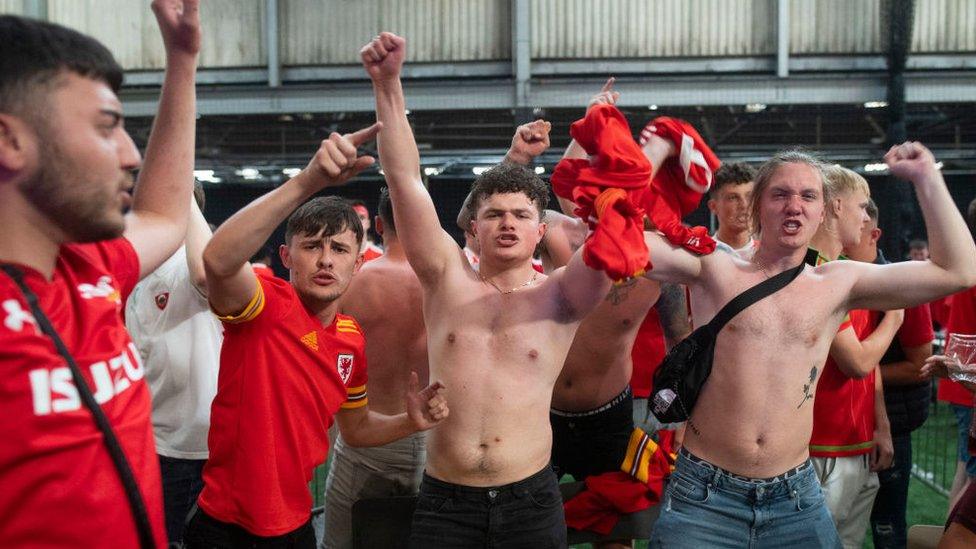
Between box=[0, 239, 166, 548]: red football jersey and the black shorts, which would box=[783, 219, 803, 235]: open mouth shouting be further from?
box=[0, 239, 166, 548]: red football jersey

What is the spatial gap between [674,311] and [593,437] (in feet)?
2.94

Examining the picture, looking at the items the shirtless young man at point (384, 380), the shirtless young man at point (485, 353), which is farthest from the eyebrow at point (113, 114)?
the shirtless young man at point (384, 380)

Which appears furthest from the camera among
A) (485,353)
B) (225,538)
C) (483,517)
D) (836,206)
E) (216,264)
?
(836,206)

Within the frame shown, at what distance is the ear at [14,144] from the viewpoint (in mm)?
1315

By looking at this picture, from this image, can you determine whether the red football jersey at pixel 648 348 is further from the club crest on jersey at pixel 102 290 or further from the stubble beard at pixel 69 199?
the stubble beard at pixel 69 199

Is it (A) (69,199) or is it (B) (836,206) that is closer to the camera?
(A) (69,199)

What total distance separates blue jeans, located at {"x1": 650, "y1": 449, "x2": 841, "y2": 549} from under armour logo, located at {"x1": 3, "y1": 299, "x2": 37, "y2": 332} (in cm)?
224

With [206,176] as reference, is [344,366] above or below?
below

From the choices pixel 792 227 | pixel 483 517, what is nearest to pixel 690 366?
pixel 792 227

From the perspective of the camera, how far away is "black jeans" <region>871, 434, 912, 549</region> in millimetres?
4508

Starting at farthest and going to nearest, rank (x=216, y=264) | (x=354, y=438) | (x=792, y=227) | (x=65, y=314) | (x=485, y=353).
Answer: (x=354, y=438), (x=792, y=227), (x=485, y=353), (x=216, y=264), (x=65, y=314)

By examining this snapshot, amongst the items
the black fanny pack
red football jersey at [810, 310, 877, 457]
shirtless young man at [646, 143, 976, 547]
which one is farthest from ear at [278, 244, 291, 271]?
red football jersey at [810, 310, 877, 457]

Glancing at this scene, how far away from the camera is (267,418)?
2602 mm

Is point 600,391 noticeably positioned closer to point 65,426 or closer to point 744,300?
point 744,300
